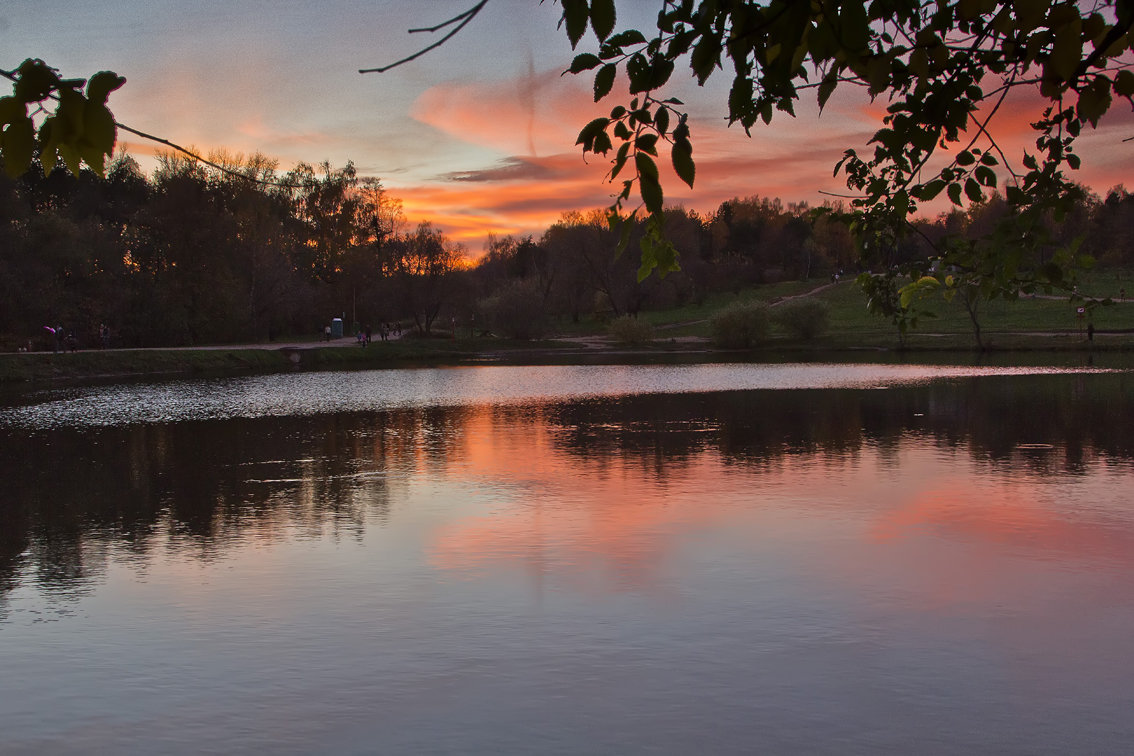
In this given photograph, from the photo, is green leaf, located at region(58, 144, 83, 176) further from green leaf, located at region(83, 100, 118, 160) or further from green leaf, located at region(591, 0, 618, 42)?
green leaf, located at region(591, 0, 618, 42)

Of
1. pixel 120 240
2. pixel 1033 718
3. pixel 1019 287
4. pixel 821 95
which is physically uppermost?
pixel 120 240

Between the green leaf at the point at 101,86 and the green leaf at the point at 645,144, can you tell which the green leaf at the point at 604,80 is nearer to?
the green leaf at the point at 645,144

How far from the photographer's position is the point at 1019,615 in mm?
8438

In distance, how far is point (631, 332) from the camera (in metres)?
69.7

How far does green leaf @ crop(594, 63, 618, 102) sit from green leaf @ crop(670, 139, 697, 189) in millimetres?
375

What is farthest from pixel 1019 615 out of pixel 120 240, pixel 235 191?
pixel 235 191

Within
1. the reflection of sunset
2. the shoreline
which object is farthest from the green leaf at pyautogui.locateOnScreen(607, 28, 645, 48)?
the shoreline

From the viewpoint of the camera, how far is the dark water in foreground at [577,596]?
21.4 feet

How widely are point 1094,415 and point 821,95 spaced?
2184 centimetres

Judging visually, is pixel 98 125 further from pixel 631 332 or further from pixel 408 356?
pixel 631 332

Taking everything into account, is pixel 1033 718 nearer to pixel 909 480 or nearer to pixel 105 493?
pixel 909 480

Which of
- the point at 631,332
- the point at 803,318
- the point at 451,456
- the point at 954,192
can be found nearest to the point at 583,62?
the point at 954,192

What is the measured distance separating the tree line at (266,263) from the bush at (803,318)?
219 inches

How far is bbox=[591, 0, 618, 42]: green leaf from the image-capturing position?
2998mm
